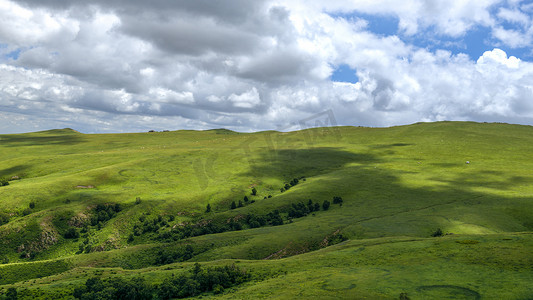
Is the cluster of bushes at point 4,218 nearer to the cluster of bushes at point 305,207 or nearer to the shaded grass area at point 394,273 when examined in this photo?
the shaded grass area at point 394,273

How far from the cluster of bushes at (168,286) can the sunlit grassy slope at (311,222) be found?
3333 millimetres

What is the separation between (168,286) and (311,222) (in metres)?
56.2

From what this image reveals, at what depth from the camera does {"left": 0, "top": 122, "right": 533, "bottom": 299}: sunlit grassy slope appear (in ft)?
133

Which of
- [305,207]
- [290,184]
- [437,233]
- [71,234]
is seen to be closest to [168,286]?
[437,233]

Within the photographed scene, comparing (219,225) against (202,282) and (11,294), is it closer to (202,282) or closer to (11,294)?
(202,282)

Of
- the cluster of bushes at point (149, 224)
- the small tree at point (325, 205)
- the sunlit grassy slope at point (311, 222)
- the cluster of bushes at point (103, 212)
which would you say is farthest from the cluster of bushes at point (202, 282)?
the cluster of bushes at point (103, 212)

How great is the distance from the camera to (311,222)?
98188 millimetres

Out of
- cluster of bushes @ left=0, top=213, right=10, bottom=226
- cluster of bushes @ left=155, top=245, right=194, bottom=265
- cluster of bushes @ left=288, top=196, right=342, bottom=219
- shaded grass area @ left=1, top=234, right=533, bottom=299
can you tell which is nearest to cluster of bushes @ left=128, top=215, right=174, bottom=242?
cluster of bushes @ left=155, top=245, right=194, bottom=265

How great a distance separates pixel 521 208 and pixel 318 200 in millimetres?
63428

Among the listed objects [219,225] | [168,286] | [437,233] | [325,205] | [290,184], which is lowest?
[219,225]

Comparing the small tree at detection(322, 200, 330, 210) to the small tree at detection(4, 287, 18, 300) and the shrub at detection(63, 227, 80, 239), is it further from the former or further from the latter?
the small tree at detection(4, 287, 18, 300)

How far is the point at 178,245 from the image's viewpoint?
86188mm

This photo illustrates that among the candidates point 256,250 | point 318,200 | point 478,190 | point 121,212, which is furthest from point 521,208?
point 121,212

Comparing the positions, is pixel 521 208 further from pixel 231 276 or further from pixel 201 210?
pixel 201 210
